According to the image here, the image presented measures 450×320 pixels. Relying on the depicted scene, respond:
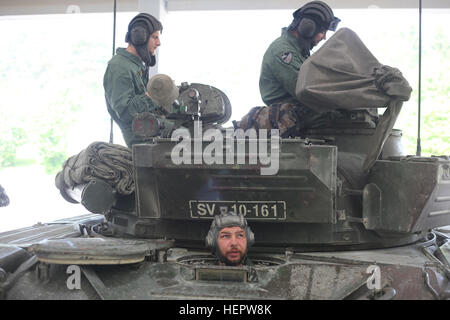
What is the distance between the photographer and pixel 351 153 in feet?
15.4

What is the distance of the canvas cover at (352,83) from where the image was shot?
14.0ft

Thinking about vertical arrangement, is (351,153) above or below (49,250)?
above

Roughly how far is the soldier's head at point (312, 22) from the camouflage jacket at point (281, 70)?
0.32 feet

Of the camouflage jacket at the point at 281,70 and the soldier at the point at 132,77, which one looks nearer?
the camouflage jacket at the point at 281,70

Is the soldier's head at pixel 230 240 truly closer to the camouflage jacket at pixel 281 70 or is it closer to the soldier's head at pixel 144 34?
the camouflage jacket at pixel 281 70

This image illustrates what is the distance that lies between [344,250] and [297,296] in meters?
1.09

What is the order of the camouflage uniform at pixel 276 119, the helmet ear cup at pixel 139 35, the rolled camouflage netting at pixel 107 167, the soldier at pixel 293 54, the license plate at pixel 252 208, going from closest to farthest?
1. the license plate at pixel 252 208
2. the rolled camouflage netting at pixel 107 167
3. the camouflage uniform at pixel 276 119
4. the soldier at pixel 293 54
5. the helmet ear cup at pixel 139 35

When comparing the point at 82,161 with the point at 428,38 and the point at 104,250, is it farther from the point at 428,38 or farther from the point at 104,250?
the point at 428,38

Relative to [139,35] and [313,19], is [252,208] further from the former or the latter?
[139,35]

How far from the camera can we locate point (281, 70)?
16.5 ft

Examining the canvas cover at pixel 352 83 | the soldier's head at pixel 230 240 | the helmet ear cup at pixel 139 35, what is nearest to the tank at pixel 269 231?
the soldier's head at pixel 230 240

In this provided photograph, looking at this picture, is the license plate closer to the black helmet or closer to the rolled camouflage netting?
the rolled camouflage netting

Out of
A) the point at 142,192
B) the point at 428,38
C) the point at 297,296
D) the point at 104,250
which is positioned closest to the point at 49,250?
the point at 104,250

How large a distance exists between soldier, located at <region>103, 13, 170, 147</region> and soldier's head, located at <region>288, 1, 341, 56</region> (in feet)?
4.90
